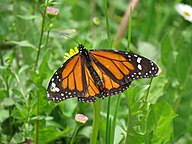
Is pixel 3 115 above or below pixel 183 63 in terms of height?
below

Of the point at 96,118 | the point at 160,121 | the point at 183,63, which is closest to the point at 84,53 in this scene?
the point at 96,118

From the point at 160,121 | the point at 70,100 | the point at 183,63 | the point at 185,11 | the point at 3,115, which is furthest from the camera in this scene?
the point at 185,11

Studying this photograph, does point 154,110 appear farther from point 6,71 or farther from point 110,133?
point 6,71

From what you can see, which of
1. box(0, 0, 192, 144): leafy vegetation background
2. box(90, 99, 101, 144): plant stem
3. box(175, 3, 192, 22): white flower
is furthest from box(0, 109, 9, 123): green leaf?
box(175, 3, 192, 22): white flower

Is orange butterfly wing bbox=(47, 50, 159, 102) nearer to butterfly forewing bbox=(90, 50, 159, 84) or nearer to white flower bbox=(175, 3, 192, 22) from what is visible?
butterfly forewing bbox=(90, 50, 159, 84)

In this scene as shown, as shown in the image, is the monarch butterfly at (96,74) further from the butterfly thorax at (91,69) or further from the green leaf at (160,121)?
the green leaf at (160,121)

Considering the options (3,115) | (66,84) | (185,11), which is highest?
(185,11)

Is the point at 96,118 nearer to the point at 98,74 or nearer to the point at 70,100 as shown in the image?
the point at 98,74
